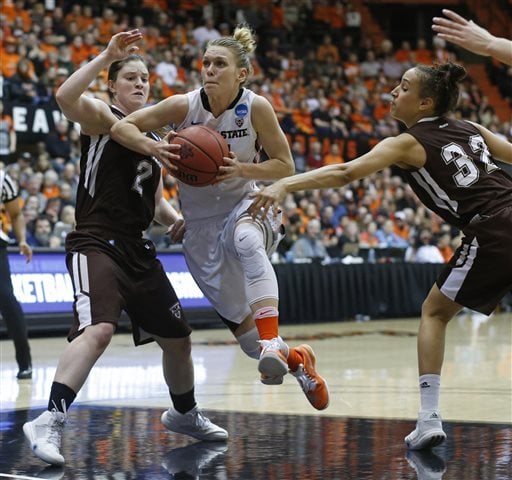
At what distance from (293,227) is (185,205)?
380 inches

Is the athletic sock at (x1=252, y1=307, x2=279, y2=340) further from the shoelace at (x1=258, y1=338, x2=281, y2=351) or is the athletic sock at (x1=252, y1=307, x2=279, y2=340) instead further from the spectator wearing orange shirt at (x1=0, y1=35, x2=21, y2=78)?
the spectator wearing orange shirt at (x1=0, y1=35, x2=21, y2=78)

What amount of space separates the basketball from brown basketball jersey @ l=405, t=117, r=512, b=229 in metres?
1.00

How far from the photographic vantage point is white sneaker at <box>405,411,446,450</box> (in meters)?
5.05

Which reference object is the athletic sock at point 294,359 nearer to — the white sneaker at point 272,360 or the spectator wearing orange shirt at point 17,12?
the white sneaker at point 272,360

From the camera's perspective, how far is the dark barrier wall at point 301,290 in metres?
12.1

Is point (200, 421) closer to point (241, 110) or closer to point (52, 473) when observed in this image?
point (52, 473)

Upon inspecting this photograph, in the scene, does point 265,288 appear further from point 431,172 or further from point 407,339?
point 407,339

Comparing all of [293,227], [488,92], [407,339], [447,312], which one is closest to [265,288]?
[447,312]

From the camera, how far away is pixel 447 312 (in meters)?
5.38

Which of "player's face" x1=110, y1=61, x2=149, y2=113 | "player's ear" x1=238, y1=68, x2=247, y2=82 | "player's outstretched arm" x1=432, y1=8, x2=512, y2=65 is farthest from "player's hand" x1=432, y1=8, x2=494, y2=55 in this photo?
"player's face" x1=110, y1=61, x2=149, y2=113

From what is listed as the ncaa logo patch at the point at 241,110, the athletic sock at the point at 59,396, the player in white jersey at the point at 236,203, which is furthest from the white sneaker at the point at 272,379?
the ncaa logo patch at the point at 241,110

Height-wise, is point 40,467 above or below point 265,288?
below

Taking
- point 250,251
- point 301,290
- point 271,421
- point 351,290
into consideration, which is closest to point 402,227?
point 351,290

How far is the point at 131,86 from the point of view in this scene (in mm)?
5359
